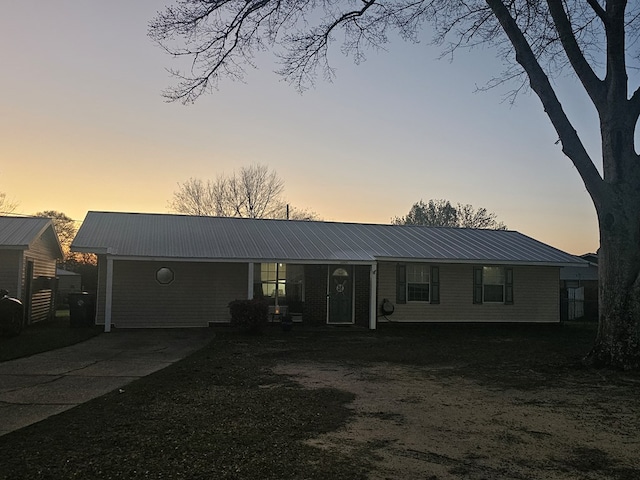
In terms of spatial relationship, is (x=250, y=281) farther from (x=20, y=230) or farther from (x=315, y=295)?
(x=20, y=230)

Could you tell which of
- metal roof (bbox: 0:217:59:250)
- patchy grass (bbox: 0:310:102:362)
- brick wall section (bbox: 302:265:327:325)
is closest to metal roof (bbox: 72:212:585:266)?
brick wall section (bbox: 302:265:327:325)

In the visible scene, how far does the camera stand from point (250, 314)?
14.1 metres

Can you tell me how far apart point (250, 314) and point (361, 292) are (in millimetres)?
4525

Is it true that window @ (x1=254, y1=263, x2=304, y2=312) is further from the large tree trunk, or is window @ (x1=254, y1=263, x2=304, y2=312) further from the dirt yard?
the large tree trunk

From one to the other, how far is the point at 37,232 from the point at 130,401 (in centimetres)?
1109

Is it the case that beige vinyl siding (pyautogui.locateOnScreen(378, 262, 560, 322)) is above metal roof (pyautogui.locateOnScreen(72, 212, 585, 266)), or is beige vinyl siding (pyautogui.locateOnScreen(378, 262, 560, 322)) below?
below

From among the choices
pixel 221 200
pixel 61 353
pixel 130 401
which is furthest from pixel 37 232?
pixel 221 200

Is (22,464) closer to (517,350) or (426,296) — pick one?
(517,350)

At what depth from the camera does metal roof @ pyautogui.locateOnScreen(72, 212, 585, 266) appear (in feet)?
50.4

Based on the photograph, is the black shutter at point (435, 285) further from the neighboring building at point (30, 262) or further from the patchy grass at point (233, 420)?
the neighboring building at point (30, 262)

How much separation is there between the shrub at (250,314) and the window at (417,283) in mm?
5467

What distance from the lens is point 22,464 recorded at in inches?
166

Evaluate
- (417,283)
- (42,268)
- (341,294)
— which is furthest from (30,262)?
(417,283)

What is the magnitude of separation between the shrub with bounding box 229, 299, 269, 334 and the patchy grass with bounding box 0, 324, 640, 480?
220 cm
